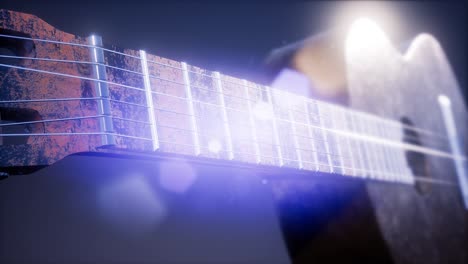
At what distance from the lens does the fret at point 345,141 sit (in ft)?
3.22

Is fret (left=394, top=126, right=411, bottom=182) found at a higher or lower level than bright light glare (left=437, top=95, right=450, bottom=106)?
lower

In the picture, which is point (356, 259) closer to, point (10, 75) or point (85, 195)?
point (85, 195)

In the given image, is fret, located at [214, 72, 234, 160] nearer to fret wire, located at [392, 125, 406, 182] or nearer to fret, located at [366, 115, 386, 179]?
fret, located at [366, 115, 386, 179]

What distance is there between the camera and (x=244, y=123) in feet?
2.30

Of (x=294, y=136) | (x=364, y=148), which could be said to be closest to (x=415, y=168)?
(x=364, y=148)

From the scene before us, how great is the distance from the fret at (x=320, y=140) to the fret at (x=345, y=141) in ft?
0.29

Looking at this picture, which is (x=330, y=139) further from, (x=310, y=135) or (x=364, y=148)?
(x=364, y=148)

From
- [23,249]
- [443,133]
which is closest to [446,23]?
[443,133]

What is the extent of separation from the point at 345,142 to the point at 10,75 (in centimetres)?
73

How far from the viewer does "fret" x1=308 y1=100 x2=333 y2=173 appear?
2.82 ft

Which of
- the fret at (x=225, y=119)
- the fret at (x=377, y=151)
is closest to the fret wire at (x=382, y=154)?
the fret at (x=377, y=151)

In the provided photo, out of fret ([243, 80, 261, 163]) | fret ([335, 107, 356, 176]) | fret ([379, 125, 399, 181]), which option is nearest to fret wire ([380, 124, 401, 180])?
fret ([379, 125, 399, 181])

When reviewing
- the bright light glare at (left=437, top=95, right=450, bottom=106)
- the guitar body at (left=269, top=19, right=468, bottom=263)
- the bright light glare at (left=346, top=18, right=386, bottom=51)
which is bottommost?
the guitar body at (left=269, top=19, right=468, bottom=263)

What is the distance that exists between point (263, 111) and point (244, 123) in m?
0.07
